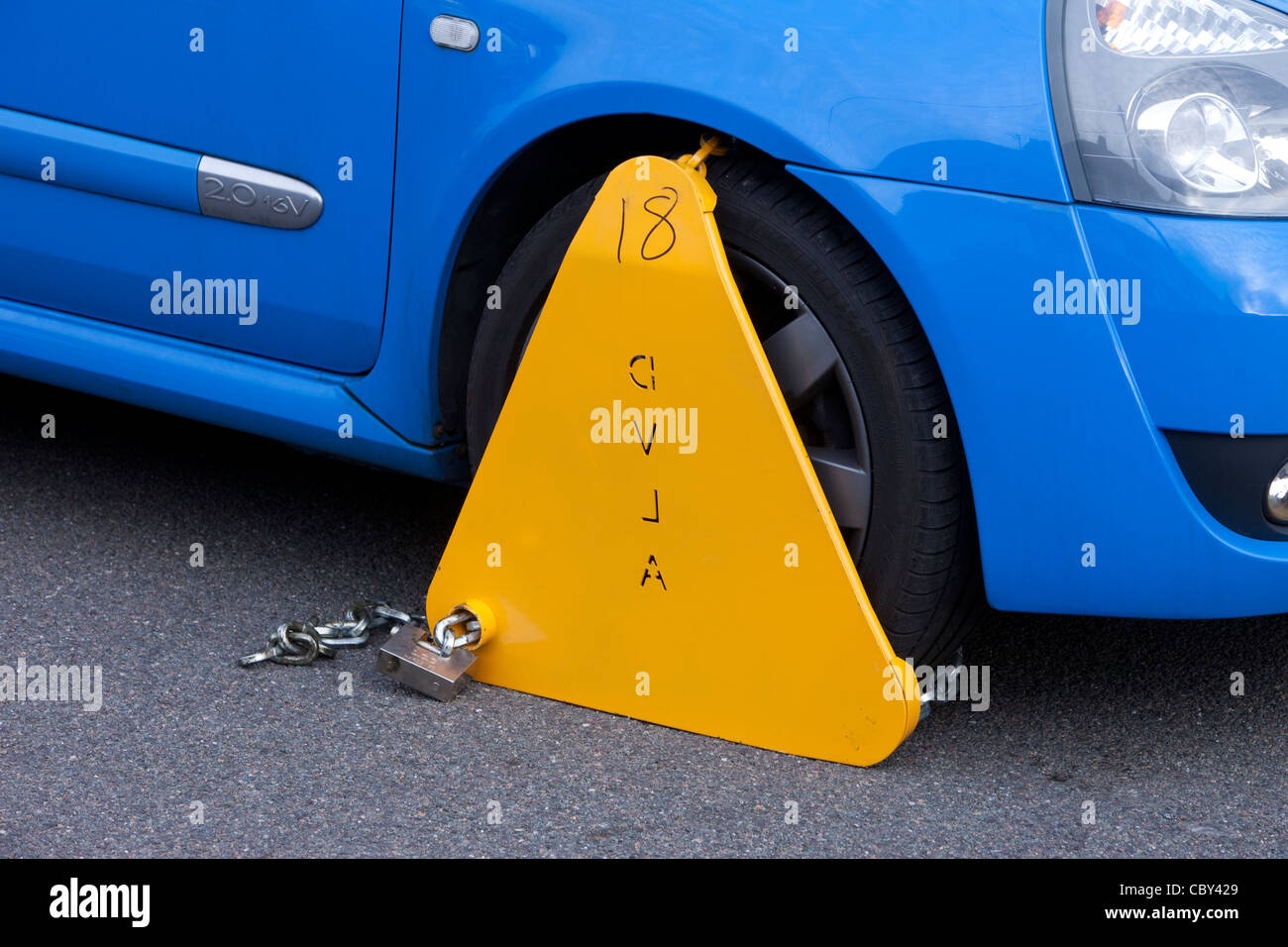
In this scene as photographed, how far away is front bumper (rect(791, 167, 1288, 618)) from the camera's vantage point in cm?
180

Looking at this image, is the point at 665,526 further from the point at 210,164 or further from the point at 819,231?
the point at 210,164

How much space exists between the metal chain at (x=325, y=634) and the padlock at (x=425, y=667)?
5.6 inches

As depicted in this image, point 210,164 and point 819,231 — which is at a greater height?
point 210,164

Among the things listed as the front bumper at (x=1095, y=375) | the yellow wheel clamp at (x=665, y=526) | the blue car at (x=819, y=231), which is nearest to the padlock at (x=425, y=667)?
the yellow wheel clamp at (x=665, y=526)

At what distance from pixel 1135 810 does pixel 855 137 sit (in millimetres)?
960

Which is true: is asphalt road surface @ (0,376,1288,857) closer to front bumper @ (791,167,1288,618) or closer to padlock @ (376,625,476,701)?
padlock @ (376,625,476,701)

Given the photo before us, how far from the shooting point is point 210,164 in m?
2.34

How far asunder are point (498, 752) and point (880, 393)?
0.73m

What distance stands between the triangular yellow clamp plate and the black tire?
0.07 m

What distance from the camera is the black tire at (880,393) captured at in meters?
1.98
